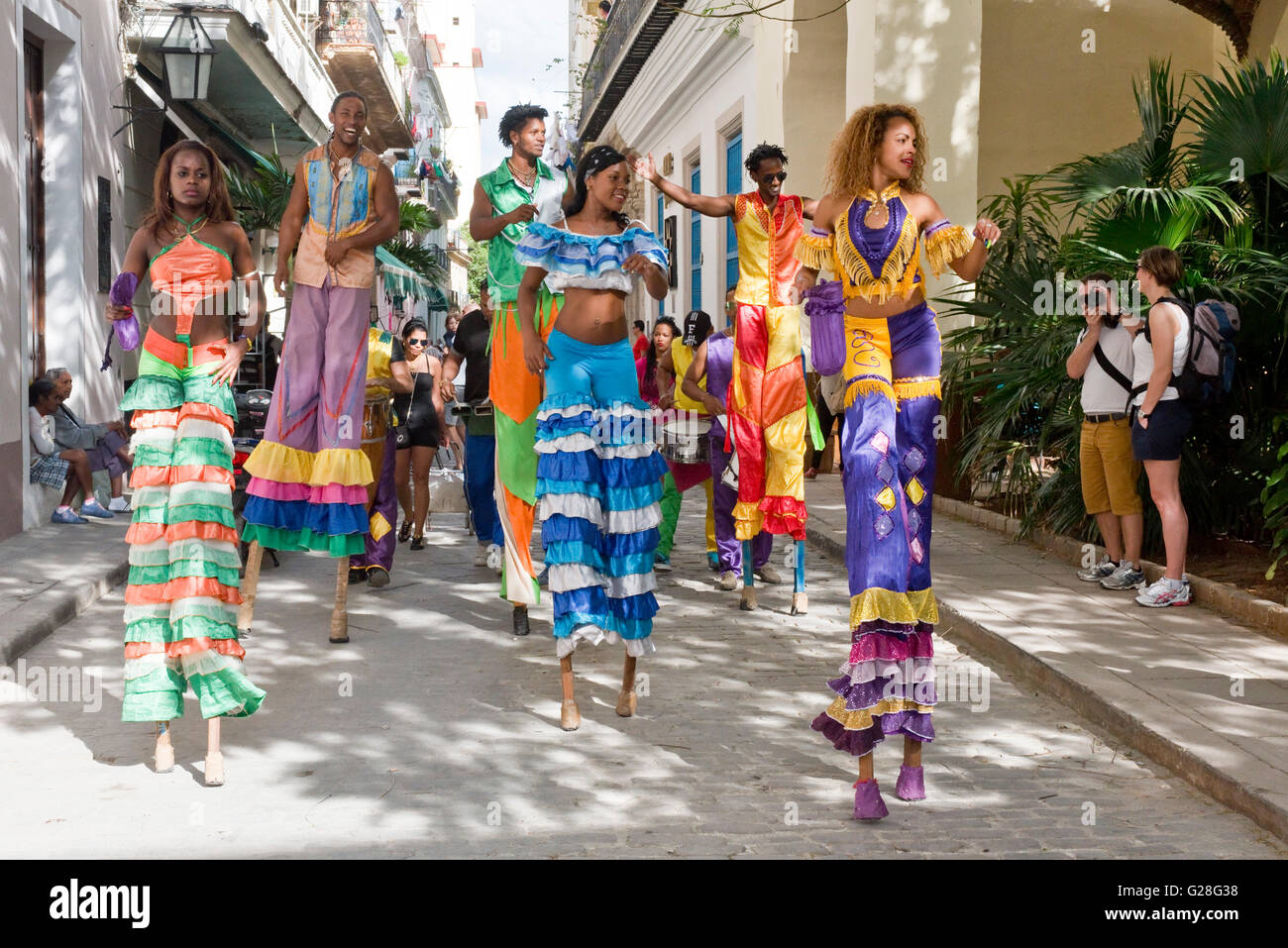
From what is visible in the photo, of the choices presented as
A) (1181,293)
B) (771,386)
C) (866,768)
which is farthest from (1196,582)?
(866,768)

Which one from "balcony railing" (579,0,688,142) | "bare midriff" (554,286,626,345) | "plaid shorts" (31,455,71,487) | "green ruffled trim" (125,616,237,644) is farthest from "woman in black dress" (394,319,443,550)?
"balcony railing" (579,0,688,142)

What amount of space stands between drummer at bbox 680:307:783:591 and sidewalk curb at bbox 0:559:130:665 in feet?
12.3

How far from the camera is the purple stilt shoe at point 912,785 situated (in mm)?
4621

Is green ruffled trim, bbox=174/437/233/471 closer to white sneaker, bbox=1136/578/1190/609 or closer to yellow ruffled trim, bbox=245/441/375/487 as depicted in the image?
yellow ruffled trim, bbox=245/441/375/487

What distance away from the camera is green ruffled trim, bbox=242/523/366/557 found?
7.14 meters

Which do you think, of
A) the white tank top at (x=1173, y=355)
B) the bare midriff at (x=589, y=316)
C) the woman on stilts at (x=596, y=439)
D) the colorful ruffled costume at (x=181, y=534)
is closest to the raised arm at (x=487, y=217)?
the woman on stilts at (x=596, y=439)

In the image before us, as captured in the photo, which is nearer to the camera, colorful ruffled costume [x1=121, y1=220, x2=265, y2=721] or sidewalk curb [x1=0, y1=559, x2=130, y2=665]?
colorful ruffled costume [x1=121, y1=220, x2=265, y2=721]

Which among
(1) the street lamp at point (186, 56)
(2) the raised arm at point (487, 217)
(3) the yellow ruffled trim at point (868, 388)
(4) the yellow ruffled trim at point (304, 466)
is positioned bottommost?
(4) the yellow ruffled trim at point (304, 466)

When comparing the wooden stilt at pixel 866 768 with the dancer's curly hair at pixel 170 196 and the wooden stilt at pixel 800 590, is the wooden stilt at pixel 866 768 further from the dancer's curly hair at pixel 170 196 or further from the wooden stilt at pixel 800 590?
the wooden stilt at pixel 800 590

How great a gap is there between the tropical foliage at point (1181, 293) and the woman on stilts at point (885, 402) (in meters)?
3.44

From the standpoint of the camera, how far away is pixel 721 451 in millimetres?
8789

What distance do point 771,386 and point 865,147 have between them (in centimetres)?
333
